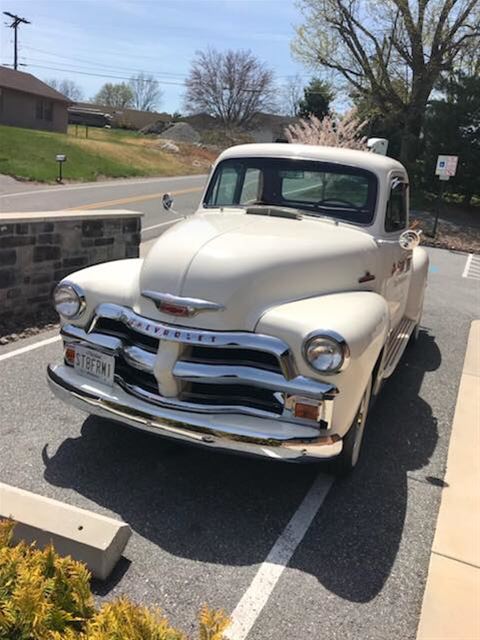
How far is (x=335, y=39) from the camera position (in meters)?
23.5

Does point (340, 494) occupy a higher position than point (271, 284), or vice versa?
point (271, 284)

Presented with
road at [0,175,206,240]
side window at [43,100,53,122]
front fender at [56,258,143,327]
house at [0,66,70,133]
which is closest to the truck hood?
front fender at [56,258,143,327]

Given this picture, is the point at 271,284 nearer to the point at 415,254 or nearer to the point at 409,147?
the point at 415,254

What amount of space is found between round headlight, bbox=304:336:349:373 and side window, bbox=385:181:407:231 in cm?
191

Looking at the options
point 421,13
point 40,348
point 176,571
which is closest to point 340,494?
point 176,571

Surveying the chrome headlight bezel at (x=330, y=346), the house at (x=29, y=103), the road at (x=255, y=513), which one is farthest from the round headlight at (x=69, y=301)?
the house at (x=29, y=103)

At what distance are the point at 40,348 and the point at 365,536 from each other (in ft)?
11.8

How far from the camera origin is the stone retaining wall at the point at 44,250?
577cm

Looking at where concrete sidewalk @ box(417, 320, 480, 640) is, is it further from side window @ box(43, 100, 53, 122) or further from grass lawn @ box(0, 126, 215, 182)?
side window @ box(43, 100, 53, 122)

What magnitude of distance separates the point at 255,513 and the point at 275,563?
41 cm

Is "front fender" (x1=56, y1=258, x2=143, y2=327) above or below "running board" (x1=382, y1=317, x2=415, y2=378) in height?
above

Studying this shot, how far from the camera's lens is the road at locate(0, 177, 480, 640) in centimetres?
256

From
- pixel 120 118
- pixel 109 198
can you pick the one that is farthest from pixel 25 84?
pixel 109 198

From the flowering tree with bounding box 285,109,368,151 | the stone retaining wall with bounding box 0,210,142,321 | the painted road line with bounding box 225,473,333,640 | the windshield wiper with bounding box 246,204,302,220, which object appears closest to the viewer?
the painted road line with bounding box 225,473,333,640
